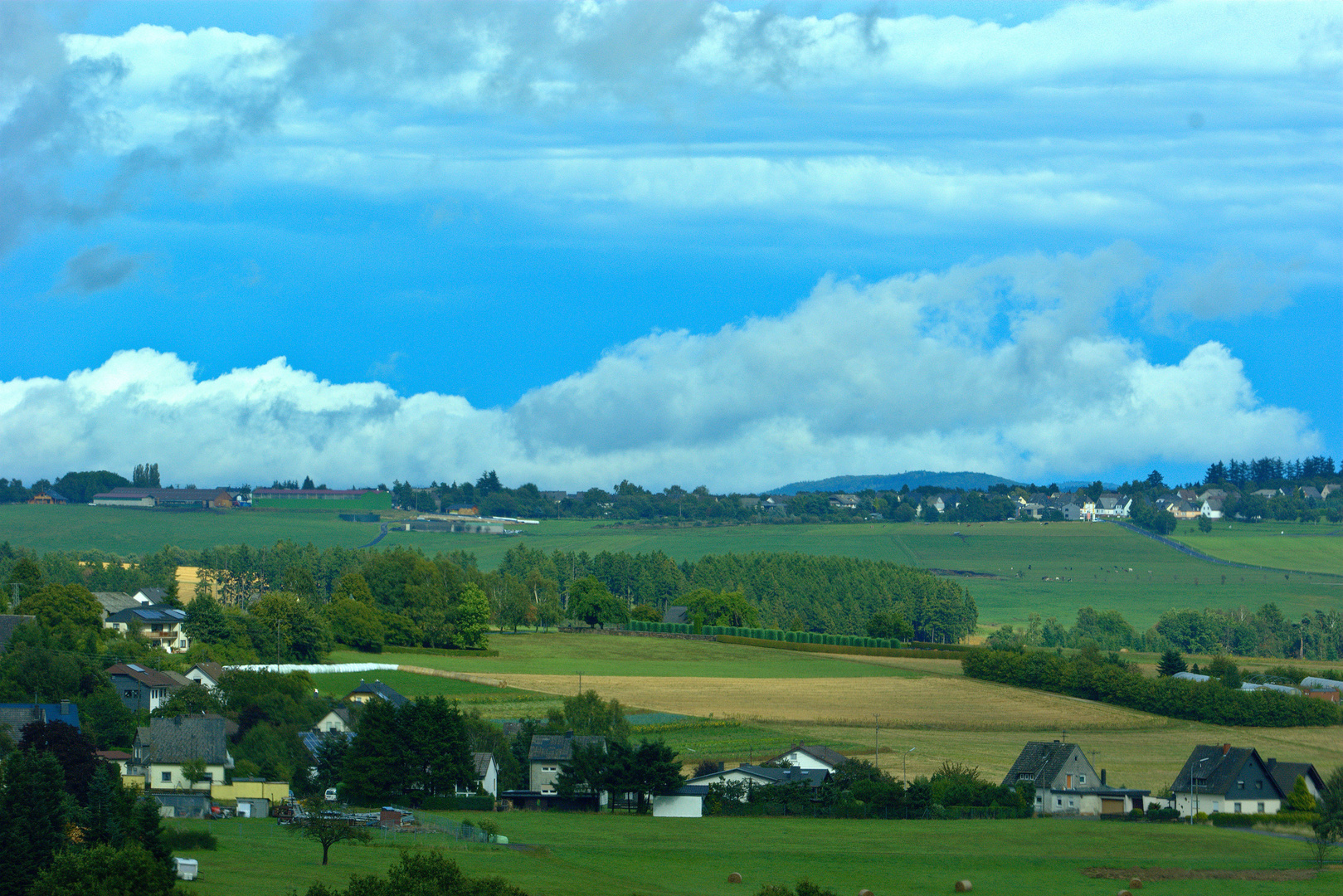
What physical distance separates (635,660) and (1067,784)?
6112cm

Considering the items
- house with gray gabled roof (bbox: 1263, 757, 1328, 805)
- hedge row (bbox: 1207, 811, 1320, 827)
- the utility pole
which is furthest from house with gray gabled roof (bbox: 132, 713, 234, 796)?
house with gray gabled roof (bbox: 1263, 757, 1328, 805)

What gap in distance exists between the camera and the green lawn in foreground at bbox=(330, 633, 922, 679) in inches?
4833

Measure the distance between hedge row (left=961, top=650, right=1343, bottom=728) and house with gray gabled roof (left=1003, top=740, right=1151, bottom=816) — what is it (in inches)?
1084

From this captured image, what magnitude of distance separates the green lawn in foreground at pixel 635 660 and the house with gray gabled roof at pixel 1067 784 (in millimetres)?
44251

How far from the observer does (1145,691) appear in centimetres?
10800

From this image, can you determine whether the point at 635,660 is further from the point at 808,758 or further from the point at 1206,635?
the point at 1206,635

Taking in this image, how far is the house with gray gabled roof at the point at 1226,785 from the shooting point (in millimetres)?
75562

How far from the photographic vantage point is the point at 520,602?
162 metres

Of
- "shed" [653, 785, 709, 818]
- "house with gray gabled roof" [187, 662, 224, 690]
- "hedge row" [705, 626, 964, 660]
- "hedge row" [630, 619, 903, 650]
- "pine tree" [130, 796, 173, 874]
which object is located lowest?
"shed" [653, 785, 709, 818]

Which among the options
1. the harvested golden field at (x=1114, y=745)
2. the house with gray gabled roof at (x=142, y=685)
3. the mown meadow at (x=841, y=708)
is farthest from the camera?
the house with gray gabled roof at (x=142, y=685)

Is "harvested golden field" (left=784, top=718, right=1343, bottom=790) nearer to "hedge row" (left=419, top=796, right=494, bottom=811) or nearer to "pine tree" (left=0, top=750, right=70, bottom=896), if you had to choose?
"hedge row" (left=419, top=796, right=494, bottom=811)

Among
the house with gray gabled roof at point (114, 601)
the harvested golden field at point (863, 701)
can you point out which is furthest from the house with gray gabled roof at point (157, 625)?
the harvested golden field at point (863, 701)

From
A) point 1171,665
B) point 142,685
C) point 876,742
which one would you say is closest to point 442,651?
point 142,685

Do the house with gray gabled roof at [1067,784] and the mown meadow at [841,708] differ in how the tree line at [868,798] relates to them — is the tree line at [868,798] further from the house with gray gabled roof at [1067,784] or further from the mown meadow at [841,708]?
the mown meadow at [841,708]
